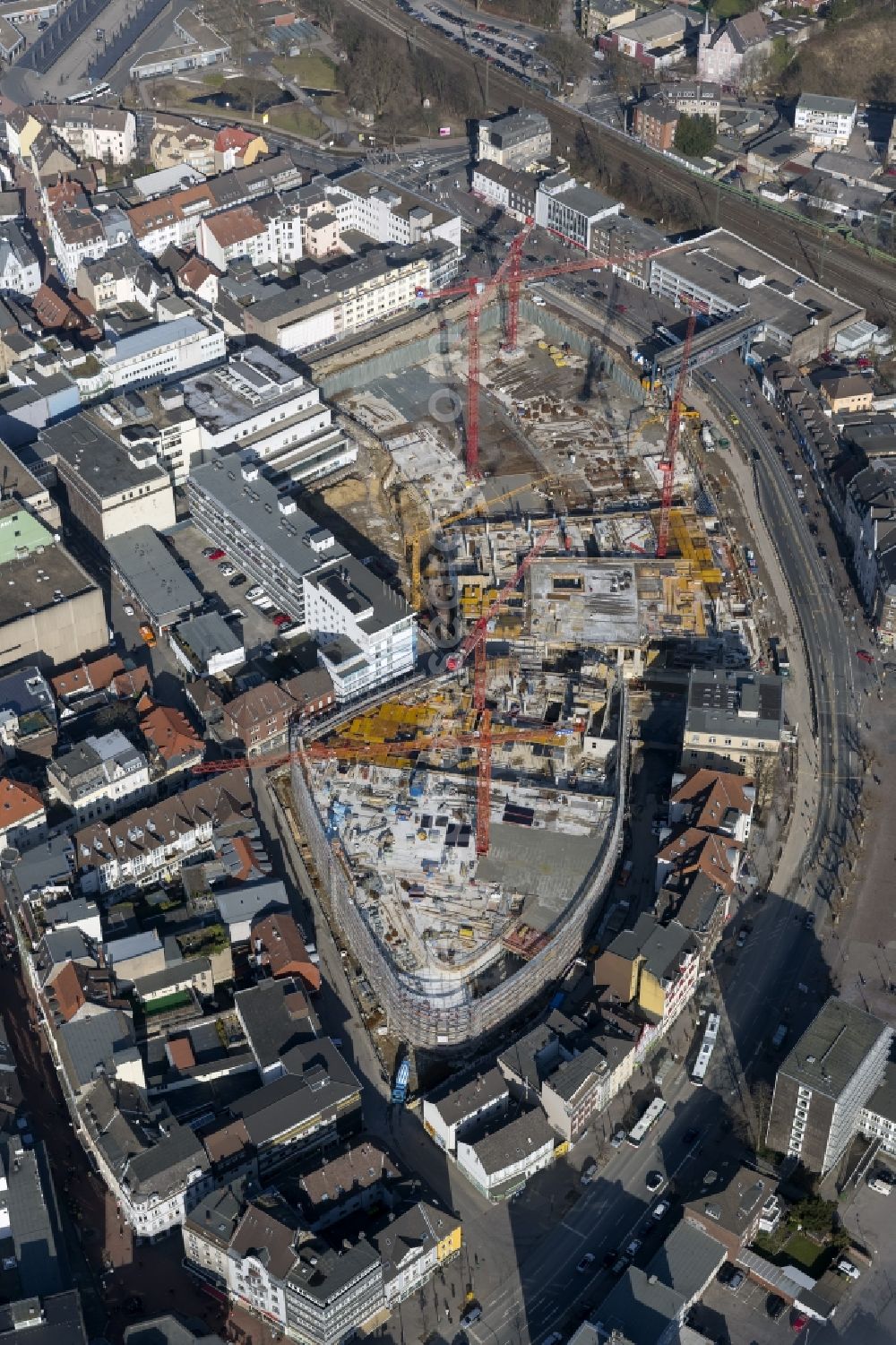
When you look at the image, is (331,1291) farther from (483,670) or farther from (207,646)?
(207,646)

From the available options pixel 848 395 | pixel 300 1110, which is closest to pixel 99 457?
pixel 300 1110

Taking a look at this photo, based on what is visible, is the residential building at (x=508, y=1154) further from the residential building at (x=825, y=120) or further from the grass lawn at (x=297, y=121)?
the grass lawn at (x=297, y=121)

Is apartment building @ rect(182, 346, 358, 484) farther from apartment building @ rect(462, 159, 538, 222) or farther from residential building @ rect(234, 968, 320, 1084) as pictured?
residential building @ rect(234, 968, 320, 1084)

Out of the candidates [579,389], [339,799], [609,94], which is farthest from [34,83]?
[339,799]

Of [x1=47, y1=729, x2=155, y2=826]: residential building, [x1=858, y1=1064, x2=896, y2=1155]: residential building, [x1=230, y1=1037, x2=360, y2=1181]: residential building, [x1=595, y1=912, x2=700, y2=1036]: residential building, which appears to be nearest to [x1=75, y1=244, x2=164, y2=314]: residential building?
[x1=47, y1=729, x2=155, y2=826]: residential building

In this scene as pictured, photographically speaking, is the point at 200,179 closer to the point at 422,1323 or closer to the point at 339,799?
the point at 339,799
